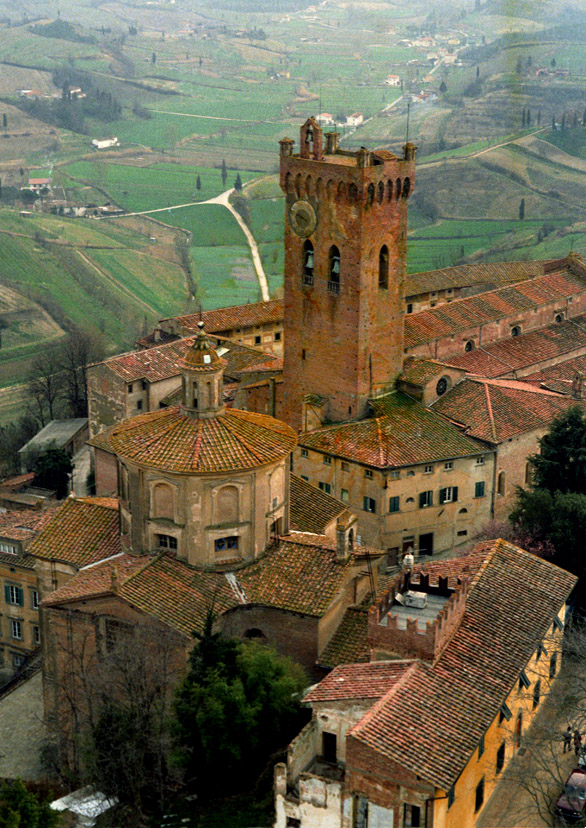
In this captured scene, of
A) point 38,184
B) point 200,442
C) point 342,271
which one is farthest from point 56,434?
point 38,184

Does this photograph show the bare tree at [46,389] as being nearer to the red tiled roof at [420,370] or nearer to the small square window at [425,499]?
the red tiled roof at [420,370]

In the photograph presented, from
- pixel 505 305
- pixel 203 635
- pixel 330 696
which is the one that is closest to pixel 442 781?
pixel 330 696

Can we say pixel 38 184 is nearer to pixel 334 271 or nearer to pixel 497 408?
pixel 334 271

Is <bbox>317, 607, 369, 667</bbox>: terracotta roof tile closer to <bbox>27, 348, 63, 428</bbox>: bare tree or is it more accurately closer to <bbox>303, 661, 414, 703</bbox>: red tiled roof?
<bbox>303, 661, 414, 703</bbox>: red tiled roof

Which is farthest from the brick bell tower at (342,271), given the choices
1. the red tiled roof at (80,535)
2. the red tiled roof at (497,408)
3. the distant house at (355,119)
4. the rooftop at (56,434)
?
the distant house at (355,119)

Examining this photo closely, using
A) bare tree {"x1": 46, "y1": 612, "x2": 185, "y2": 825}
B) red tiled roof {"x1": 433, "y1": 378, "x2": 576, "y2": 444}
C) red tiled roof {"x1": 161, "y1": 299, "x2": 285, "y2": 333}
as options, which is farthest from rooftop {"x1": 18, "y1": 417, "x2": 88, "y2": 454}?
bare tree {"x1": 46, "y1": 612, "x2": 185, "y2": 825}

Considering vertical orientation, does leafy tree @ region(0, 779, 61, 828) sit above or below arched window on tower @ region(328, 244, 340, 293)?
below
